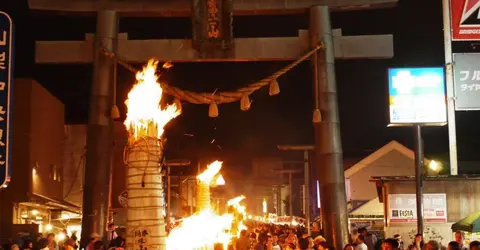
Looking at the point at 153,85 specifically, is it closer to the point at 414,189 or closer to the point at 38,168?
the point at 414,189

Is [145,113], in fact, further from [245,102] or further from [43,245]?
[245,102]

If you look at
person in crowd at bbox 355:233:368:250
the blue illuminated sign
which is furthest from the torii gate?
person in crowd at bbox 355:233:368:250

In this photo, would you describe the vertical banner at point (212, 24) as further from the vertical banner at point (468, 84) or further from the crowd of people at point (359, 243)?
the vertical banner at point (468, 84)

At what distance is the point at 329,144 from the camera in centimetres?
1666

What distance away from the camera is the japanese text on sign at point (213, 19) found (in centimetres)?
1661

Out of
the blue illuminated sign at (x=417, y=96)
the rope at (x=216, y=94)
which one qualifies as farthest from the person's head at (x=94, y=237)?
the blue illuminated sign at (x=417, y=96)

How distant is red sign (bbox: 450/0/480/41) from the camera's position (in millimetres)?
18516

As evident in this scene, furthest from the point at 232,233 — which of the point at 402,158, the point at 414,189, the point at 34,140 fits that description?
the point at 402,158

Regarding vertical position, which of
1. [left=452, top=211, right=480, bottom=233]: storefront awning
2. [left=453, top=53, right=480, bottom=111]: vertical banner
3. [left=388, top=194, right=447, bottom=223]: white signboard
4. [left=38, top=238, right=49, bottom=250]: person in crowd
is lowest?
[left=38, top=238, right=49, bottom=250]: person in crowd

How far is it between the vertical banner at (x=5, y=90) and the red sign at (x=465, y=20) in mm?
12848

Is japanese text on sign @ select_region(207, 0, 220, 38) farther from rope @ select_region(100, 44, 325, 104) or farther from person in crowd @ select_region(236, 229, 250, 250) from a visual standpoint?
person in crowd @ select_region(236, 229, 250, 250)

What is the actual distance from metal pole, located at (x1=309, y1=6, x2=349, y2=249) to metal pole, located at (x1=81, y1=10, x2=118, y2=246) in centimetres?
562

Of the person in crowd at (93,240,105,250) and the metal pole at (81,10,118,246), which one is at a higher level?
the metal pole at (81,10,118,246)

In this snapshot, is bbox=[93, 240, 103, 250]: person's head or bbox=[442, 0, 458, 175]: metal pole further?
bbox=[442, 0, 458, 175]: metal pole
